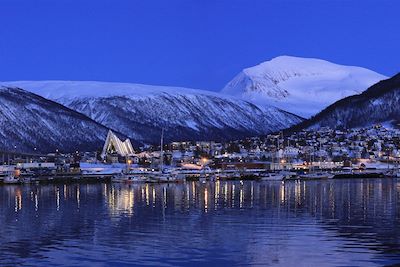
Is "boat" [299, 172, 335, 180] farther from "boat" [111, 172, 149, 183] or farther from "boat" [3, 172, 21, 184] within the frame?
"boat" [3, 172, 21, 184]

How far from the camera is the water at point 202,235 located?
27938 millimetres

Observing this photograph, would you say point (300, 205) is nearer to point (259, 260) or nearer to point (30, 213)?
point (30, 213)

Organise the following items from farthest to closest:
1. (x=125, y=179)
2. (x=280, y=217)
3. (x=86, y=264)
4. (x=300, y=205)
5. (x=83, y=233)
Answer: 1. (x=125, y=179)
2. (x=300, y=205)
3. (x=280, y=217)
4. (x=83, y=233)
5. (x=86, y=264)

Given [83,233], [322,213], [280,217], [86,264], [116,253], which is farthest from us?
[322,213]

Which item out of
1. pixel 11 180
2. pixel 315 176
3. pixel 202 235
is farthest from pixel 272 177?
pixel 202 235

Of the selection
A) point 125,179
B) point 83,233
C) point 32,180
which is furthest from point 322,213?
point 32,180

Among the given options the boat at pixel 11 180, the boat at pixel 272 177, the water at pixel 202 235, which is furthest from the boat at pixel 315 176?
the water at pixel 202 235

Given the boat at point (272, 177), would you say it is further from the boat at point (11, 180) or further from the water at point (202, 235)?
the water at point (202, 235)

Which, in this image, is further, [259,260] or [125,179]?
[125,179]

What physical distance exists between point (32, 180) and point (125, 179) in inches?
596

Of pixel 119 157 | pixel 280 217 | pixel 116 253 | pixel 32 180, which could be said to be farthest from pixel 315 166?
pixel 116 253

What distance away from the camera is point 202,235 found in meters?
34.7

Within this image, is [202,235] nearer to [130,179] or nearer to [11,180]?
[130,179]

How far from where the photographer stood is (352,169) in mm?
164250
